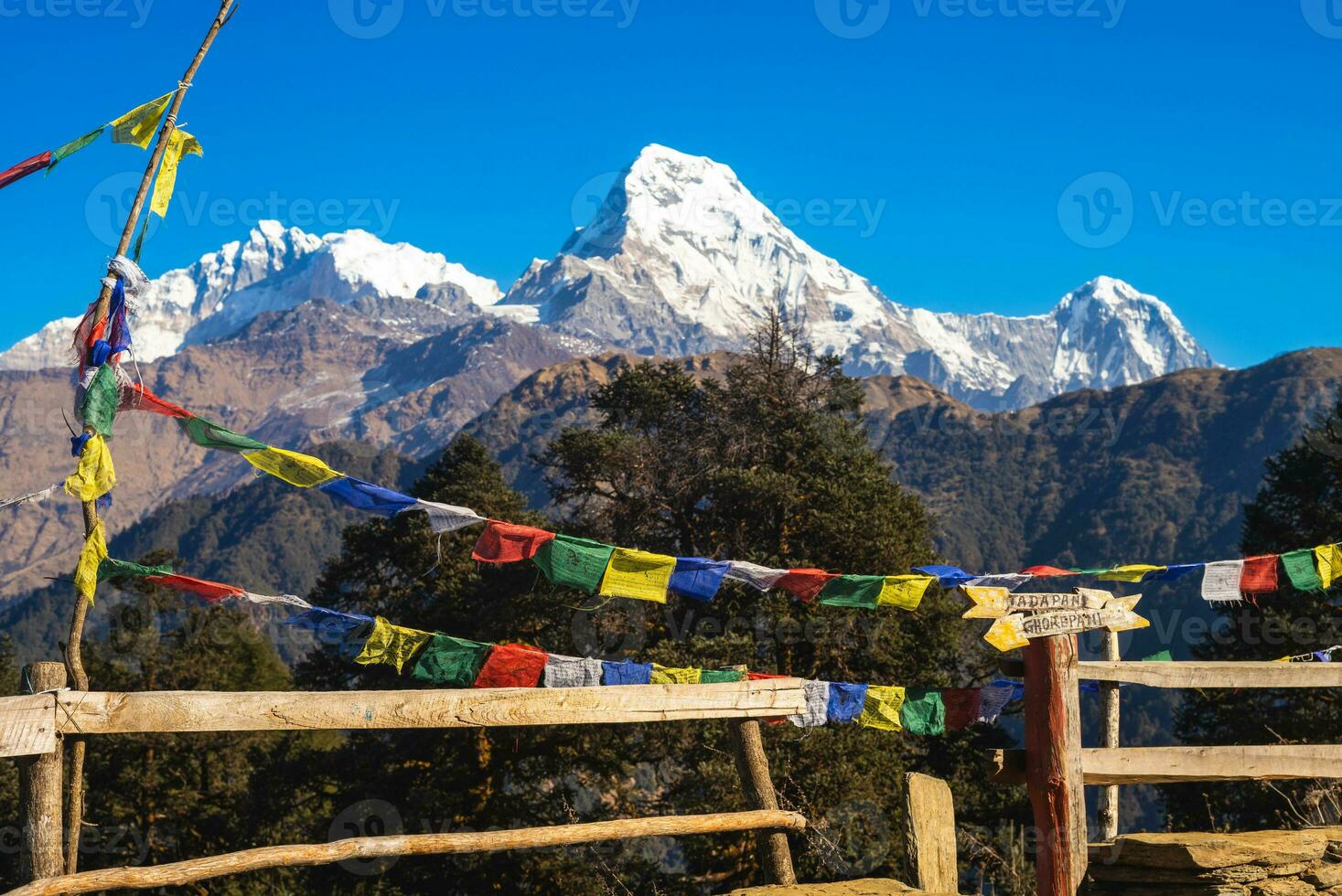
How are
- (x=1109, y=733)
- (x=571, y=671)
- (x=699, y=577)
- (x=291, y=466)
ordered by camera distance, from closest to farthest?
1. (x=291, y=466)
2. (x=571, y=671)
3. (x=699, y=577)
4. (x=1109, y=733)

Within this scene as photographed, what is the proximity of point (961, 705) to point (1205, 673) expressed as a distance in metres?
1.58

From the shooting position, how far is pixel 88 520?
7.84 m

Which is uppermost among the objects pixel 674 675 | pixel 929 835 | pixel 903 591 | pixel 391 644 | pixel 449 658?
pixel 903 591

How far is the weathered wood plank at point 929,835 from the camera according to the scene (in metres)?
7.21

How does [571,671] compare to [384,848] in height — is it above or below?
above

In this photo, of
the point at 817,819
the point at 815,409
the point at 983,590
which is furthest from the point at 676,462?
the point at 983,590

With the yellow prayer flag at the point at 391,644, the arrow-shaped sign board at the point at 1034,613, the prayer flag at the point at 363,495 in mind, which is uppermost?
the prayer flag at the point at 363,495

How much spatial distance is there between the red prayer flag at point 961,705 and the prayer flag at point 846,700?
22.1 inches

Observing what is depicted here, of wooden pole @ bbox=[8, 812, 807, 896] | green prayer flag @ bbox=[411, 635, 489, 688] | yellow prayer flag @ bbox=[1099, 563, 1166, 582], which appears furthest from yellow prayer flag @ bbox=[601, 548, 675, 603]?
yellow prayer flag @ bbox=[1099, 563, 1166, 582]

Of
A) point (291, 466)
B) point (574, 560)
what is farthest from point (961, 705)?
point (291, 466)

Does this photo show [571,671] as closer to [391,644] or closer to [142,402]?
[391,644]

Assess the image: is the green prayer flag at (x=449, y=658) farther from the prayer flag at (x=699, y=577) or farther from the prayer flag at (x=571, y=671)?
the prayer flag at (x=699, y=577)

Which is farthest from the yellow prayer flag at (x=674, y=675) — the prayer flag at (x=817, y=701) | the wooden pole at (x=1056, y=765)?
the wooden pole at (x=1056, y=765)

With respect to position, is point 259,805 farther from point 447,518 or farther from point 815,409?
point 447,518
